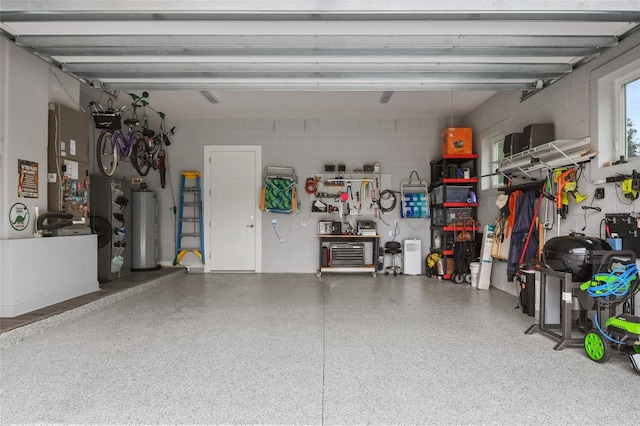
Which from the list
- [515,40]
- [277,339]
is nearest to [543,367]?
[277,339]

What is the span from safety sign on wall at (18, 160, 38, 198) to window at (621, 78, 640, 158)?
608 cm

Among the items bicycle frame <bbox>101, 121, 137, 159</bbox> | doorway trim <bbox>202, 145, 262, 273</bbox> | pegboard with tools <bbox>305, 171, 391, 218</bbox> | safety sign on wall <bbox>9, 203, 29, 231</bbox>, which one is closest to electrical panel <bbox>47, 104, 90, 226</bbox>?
safety sign on wall <bbox>9, 203, 29, 231</bbox>

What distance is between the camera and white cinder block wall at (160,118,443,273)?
7359 mm

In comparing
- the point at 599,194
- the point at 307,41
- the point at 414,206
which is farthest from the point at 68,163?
the point at 599,194

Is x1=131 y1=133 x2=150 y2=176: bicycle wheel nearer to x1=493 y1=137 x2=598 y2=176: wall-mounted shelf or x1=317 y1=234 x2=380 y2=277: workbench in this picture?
x1=317 y1=234 x2=380 y2=277: workbench

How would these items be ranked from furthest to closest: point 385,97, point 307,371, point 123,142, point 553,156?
point 385,97 → point 123,142 → point 553,156 → point 307,371

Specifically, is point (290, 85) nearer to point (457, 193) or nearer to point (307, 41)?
point (307, 41)

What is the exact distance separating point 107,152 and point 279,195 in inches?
117

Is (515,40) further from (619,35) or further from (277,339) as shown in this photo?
(277,339)

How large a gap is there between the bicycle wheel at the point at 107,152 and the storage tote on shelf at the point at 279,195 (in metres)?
2.62

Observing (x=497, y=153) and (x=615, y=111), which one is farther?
(x=497, y=153)

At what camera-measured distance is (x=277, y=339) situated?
3.35 meters

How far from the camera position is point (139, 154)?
20.6 ft

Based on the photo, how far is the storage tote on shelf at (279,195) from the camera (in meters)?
7.14
